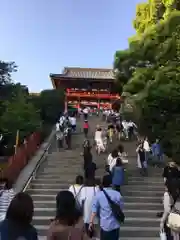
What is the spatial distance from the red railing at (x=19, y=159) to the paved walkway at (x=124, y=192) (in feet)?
2.33

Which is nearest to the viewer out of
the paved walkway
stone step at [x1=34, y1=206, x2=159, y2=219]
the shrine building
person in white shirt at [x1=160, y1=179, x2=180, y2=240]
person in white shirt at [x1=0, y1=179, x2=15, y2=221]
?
person in white shirt at [x1=0, y1=179, x2=15, y2=221]

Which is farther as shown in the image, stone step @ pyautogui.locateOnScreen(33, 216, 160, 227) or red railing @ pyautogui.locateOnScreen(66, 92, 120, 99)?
red railing @ pyautogui.locateOnScreen(66, 92, 120, 99)

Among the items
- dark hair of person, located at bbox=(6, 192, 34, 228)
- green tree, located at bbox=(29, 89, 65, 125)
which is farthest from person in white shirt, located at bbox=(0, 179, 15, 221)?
green tree, located at bbox=(29, 89, 65, 125)

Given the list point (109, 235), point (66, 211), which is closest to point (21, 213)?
point (66, 211)

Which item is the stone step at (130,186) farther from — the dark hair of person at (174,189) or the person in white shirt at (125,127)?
the person in white shirt at (125,127)

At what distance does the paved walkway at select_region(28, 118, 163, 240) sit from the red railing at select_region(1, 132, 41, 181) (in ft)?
2.33

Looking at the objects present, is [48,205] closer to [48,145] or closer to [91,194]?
[91,194]

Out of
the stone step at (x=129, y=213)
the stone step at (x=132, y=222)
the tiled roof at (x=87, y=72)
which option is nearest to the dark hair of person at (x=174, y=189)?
the stone step at (x=132, y=222)

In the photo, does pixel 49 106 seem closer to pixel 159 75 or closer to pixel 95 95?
pixel 159 75

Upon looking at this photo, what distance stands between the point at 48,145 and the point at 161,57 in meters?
7.07

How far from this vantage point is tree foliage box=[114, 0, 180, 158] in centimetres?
1549

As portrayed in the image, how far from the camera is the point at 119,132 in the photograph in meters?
23.8

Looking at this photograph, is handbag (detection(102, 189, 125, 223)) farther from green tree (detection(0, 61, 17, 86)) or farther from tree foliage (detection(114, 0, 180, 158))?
green tree (detection(0, 61, 17, 86))

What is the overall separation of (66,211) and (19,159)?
10992mm
